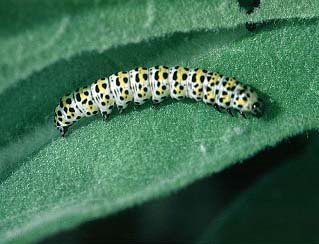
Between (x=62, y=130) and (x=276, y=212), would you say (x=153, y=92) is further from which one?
(x=276, y=212)

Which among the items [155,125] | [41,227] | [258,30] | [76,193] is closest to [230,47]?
[258,30]

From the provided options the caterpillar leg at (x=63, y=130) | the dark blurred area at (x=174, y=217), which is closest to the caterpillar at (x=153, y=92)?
the caterpillar leg at (x=63, y=130)

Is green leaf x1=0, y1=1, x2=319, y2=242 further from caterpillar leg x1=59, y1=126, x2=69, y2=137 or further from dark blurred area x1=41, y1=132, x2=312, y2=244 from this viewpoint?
dark blurred area x1=41, y1=132, x2=312, y2=244

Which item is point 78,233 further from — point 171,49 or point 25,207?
point 171,49

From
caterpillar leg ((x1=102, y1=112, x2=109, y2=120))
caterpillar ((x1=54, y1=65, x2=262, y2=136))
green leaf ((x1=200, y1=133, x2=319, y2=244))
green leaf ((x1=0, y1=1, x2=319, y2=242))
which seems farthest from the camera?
green leaf ((x1=200, y1=133, x2=319, y2=244))

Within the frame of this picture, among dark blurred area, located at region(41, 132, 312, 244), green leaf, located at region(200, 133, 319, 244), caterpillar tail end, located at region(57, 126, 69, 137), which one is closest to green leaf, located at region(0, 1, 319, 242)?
caterpillar tail end, located at region(57, 126, 69, 137)

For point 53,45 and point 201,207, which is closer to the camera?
point 53,45

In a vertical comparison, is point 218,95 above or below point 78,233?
above
